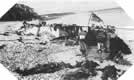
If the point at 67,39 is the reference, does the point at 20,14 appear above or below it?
above

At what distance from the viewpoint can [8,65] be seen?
1.10 m

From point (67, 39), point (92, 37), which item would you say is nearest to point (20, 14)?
point (67, 39)

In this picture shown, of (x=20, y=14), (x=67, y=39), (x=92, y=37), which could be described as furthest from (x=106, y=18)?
(x=20, y=14)

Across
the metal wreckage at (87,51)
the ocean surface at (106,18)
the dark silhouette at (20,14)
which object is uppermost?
the dark silhouette at (20,14)

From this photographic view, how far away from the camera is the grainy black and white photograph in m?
1.10

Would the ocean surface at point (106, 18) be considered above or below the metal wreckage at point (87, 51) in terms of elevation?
above

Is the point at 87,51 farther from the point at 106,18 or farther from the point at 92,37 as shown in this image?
the point at 106,18

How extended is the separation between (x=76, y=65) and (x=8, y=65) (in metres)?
0.34

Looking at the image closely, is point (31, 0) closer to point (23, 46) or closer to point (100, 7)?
point (23, 46)

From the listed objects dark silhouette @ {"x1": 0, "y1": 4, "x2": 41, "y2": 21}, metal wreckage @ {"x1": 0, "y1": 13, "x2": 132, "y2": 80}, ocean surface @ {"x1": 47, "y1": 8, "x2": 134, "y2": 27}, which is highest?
dark silhouette @ {"x1": 0, "y1": 4, "x2": 41, "y2": 21}

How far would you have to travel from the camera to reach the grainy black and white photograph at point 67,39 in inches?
43.5

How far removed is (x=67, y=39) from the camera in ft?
3.72

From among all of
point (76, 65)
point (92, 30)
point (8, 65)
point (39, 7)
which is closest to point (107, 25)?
point (92, 30)

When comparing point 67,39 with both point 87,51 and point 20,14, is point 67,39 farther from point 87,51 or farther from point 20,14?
point 20,14
